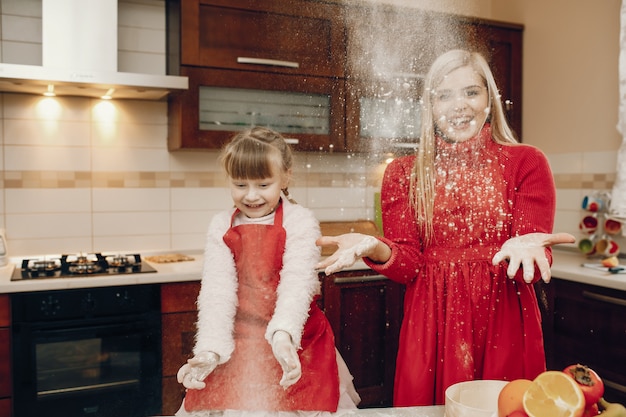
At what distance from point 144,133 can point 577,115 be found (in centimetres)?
99

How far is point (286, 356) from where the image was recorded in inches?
21.3

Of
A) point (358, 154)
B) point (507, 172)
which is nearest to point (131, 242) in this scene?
point (358, 154)

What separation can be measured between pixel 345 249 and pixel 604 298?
0.78 meters

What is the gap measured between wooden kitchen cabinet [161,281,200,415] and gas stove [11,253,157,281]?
16 cm

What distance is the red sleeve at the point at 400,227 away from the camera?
0.65 metres

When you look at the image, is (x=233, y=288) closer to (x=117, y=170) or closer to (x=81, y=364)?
(x=81, y=364)

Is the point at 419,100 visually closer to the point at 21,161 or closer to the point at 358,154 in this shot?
the point at 358,154

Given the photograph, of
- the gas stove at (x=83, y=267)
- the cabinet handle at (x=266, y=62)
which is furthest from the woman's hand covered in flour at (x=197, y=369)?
the gas stove at (x=83, y=267)

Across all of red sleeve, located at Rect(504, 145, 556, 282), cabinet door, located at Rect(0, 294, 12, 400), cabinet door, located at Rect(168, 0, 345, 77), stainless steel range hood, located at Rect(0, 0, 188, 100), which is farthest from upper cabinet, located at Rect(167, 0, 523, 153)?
cabinet door, located at Rect(0, 294, 12, 400)

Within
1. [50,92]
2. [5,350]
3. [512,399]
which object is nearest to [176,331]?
[512,399]

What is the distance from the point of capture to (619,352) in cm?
111

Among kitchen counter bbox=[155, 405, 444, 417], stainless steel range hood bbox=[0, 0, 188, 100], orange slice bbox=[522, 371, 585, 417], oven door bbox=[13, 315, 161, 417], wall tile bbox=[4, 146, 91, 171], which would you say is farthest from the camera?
wall tile bbox=[4, 146, 91, 171]

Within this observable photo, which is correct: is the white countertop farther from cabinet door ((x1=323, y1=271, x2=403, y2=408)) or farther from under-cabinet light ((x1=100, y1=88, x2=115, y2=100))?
under-cabinet light ((x1=100, y1=88, x2=115, y2=100))

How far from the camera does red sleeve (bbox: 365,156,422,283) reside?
2.12 feet
